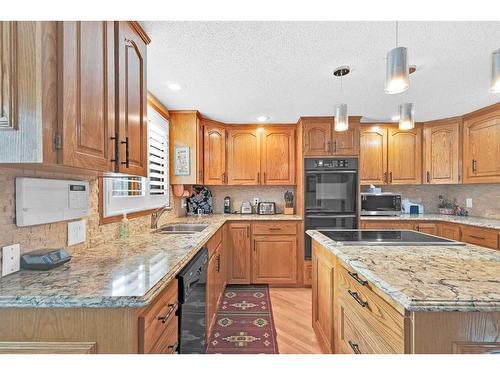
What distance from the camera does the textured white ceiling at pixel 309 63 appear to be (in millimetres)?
1500

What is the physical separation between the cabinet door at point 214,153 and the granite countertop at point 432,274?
226cm

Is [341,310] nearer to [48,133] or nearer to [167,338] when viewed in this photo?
[167,338]

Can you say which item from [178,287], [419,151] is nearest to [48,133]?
[178,287]

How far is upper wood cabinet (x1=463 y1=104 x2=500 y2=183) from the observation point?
9.46 feet

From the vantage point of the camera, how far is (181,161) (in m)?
3.11

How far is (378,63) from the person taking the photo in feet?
6.22

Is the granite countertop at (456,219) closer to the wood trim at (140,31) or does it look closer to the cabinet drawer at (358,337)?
the cabinet drawer at (358,337)

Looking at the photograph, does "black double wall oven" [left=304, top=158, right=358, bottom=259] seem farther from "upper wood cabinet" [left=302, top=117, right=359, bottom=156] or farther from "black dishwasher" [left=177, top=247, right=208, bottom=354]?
"black dishwasher" [left=177, top=247, right=208, bottom=354]

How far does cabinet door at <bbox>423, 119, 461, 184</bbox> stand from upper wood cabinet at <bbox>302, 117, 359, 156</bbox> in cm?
113

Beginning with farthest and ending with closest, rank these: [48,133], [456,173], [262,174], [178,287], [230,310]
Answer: [262,174]
[456,173]
[230,310]
[178,287]
[48,133]

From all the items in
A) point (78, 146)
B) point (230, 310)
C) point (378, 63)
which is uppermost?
point (378, 63)

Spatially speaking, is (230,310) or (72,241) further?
(230,310)

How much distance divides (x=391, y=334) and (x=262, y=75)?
192 centimetres

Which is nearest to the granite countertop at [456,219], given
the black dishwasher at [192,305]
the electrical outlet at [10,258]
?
the black dishwasher at [192,305]
